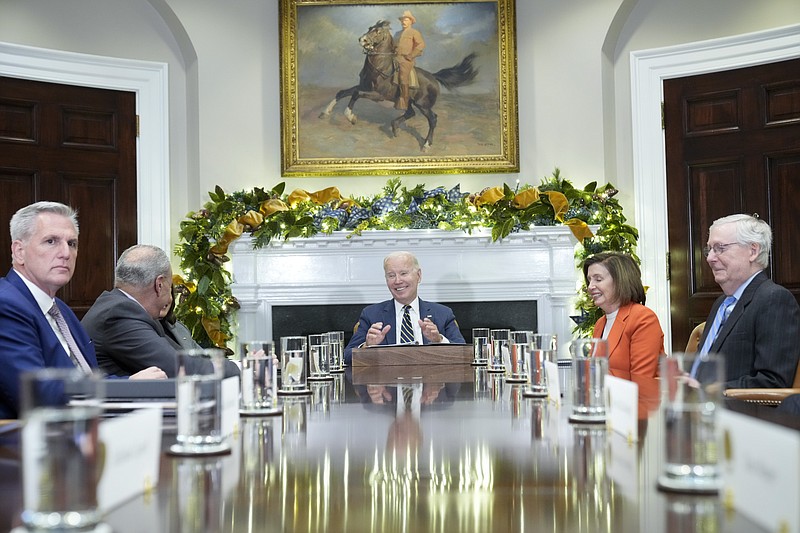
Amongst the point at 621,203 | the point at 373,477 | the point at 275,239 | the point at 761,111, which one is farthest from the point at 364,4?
the point at 373,477

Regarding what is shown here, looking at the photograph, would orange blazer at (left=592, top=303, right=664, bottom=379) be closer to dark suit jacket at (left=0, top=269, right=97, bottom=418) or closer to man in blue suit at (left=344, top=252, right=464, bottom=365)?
man in blue suit at (left=344, top=252, right=464, bottom=365)

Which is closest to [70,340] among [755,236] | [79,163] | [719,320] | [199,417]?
[199,417]

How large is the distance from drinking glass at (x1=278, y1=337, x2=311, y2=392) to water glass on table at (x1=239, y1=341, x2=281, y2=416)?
46cm

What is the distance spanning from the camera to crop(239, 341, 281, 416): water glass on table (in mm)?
2008

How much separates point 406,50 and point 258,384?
487cm

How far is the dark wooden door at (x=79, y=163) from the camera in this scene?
5879 mm

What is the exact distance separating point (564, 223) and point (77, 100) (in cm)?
341

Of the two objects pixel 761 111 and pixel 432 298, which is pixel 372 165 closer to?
pixel 432 298

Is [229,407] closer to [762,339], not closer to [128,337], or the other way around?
[128,337]

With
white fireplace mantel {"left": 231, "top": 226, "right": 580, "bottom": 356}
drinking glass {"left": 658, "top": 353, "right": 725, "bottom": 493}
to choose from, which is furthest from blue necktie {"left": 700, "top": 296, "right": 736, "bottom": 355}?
white fireplace mantel {"left": 231, "top": 226, "right": 580, "bottom": 356}

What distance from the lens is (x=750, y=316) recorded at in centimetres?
321

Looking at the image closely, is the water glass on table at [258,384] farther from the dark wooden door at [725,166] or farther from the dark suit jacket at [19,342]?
the dark wooden door at [725,166]

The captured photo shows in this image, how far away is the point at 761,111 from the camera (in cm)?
590

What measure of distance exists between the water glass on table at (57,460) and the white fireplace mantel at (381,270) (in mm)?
5192
